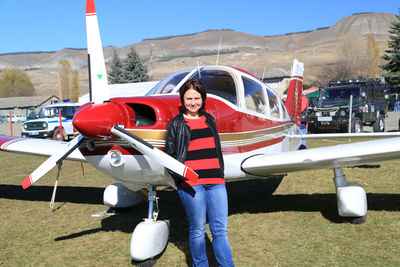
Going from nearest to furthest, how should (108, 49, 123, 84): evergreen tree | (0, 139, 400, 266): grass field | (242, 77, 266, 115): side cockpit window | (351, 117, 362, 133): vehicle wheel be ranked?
(0, 139, 400, 266): grass field, (242, 77, 266, 115): side cockpit window, (351, 117, 362, 133): vehicle wheel, (108, 49, 123, 84): evergreen tree

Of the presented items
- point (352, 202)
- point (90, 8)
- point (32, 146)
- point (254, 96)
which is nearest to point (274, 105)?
point (254, 96)

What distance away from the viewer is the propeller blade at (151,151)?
2.91 meters

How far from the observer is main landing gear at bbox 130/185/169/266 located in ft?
12.1

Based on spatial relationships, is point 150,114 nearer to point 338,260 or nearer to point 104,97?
point 104,97

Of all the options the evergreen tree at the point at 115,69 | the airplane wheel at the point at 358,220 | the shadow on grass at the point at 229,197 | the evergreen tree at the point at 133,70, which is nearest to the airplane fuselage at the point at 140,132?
the shadow on grass at the point at 229,197

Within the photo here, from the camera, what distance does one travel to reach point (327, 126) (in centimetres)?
1536

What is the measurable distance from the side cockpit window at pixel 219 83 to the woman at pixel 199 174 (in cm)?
124

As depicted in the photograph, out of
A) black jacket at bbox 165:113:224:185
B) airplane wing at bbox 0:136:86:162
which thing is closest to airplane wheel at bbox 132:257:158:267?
black jacket at bbox 165:113:224:185

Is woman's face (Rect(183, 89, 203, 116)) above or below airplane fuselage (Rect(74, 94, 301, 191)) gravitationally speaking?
above

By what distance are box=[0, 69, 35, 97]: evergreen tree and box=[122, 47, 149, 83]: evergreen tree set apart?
73983 mm

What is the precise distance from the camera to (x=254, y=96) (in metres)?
4.85

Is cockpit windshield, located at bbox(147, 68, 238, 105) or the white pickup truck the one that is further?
the white pickup truck

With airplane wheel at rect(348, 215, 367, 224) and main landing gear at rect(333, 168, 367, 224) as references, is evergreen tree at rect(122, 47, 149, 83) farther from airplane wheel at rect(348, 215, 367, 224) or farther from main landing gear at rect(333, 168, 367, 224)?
airplane wheel at rect(348, 215, 367, 224)

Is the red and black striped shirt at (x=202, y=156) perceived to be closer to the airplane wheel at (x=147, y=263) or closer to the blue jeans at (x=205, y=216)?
the blue jeans at (x=205, y=216)
